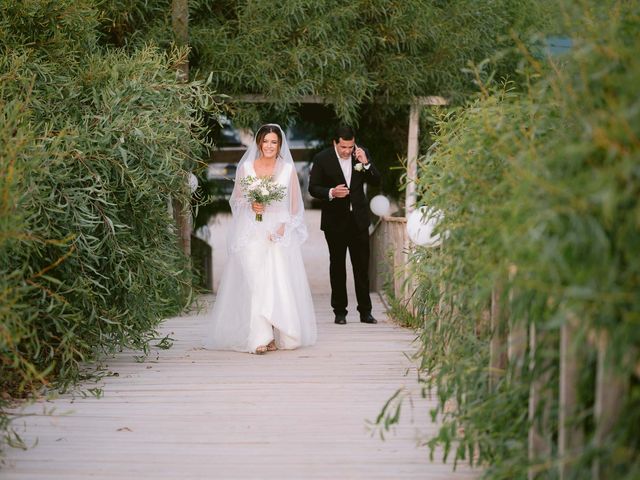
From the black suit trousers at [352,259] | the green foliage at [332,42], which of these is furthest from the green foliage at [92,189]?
the green foliage at [332,42]

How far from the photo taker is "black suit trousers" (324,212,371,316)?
9.96 metres

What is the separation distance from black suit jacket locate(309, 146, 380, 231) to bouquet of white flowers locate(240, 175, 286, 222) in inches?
53.9

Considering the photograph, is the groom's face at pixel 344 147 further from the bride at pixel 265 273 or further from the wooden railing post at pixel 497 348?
the wooden railing post at pixel 497 348

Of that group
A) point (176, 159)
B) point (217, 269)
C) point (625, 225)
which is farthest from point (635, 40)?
point (217, 269)

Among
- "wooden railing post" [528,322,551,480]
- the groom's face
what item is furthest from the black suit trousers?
"wooden railing post" [528,322,551,480]

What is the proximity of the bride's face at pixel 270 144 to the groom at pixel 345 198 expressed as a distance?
4.31 feet

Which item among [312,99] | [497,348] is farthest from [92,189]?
[312,99]

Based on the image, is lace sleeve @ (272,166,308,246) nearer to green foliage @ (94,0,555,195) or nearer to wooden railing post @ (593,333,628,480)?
green foliage @ (94,0,555,195)

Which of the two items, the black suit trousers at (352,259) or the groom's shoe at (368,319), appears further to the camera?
the groom's shoe at (368,319)

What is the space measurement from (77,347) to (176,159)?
1452 mm

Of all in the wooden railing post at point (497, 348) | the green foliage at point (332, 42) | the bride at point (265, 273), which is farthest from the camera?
the green foliage at point (332, 42)

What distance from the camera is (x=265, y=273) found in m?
8.38

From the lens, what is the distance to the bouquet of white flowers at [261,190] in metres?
8.44

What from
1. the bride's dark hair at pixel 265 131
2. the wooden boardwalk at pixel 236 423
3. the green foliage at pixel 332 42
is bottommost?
the wooden boardwalk at pixel 236 423
